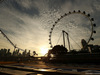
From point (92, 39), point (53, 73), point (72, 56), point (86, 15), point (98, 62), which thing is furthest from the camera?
point (86, 15)

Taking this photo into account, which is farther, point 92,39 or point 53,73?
point 92,39

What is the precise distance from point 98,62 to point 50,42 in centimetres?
3291

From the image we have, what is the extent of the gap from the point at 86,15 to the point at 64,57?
27373 millimetres

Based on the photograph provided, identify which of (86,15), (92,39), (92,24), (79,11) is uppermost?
(79,11)

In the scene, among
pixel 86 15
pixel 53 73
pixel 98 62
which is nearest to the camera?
pixel 53 73

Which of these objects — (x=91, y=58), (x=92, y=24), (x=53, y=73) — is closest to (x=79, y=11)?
(x=92, y=24)

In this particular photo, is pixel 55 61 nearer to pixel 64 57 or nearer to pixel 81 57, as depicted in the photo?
pixel 64 57

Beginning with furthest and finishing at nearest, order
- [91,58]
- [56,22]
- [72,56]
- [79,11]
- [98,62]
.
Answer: [56,22]
[79,11]
[72,56]
[91,58]
[98,62]

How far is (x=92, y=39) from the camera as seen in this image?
96.9ft

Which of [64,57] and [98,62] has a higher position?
[64,57]

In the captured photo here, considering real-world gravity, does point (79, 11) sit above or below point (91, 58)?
above

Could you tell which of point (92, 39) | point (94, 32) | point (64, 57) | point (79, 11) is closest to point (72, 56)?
point (64, 57)

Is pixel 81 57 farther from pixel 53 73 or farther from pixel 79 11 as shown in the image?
pixel 79 11

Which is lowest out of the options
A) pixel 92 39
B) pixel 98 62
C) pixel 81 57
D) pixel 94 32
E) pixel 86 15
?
pixel 98 62
